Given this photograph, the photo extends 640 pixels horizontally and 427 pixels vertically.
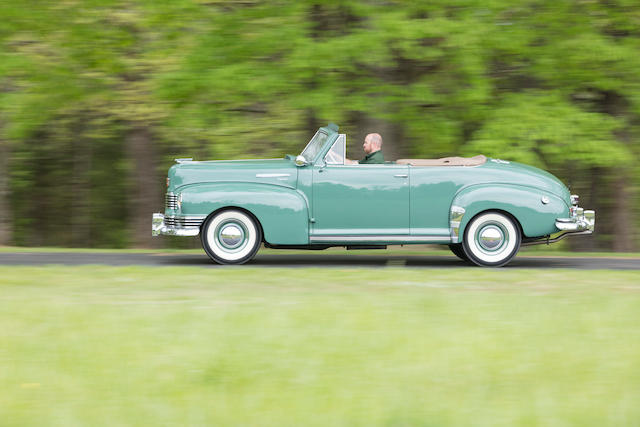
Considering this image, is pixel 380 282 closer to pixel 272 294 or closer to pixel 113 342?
pixel 272 294

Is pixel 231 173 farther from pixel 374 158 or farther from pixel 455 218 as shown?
pixel 455 218

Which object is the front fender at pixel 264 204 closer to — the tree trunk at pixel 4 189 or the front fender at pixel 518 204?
the front fender at pixel 518 204

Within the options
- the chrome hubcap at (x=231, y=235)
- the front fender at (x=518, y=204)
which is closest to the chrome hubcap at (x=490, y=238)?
the front fender at (x=518, y=204)

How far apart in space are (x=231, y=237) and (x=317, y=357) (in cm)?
523

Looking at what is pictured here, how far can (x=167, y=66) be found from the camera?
1753 cm

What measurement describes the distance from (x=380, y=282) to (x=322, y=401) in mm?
4190

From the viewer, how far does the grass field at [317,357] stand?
229 inches

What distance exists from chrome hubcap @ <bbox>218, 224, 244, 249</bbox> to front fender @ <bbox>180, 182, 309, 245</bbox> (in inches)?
11.7

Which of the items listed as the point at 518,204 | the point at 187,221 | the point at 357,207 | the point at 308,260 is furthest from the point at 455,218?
the point at 187,221

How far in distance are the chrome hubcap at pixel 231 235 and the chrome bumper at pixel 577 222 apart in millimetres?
3967

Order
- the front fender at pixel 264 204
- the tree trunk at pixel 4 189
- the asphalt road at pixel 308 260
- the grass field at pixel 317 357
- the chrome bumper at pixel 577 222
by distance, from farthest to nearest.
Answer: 1. the tree trunk at pixel 4 189
2. the asphalt road at pixel 308 260
3. the chrome bumper at pixel 577 222
4. the front fender at pixel 264 204
5. the grass field at pixel 317 357

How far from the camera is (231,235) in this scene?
1177 cm

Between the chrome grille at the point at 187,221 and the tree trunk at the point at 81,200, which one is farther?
the tree trunk at the point at 81,200

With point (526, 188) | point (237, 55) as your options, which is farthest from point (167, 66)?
point (526, 188)
